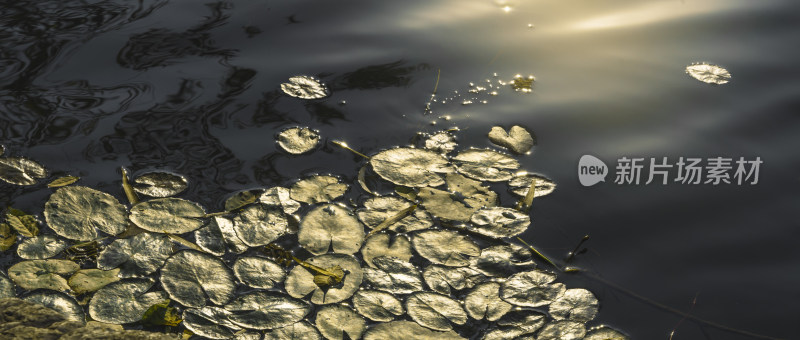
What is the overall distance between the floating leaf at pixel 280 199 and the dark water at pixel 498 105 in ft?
0.24

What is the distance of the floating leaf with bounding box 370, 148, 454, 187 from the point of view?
1914mm

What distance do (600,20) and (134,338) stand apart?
7.29 ft

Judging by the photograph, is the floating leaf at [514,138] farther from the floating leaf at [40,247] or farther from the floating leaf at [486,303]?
the floating leaf at [40,247]

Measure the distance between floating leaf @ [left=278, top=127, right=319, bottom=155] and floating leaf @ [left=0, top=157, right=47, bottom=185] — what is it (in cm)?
71

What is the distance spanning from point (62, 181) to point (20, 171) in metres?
0.15

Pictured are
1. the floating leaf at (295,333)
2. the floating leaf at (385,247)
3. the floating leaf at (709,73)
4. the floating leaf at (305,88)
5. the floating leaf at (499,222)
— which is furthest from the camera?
the floating leaf at (709,73)

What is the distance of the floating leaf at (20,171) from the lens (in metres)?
1.88

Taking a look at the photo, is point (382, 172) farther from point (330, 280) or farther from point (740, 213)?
point (740, 213)

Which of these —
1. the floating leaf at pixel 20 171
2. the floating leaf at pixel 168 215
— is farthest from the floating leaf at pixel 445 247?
the floating leaf at pixel 20 171

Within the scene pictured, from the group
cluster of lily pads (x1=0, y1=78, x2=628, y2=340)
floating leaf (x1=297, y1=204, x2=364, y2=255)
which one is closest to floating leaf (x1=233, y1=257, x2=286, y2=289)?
cluster of lily pads (x1=0, y1=78, x2=628, y2=340)

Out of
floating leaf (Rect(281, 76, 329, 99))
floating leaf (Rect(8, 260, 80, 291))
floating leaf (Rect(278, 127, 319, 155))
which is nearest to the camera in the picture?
floating leaf (Rect(8, 260, 80, 291))

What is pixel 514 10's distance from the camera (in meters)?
2.78

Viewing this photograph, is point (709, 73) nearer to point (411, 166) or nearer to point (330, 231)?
point (411, 166)

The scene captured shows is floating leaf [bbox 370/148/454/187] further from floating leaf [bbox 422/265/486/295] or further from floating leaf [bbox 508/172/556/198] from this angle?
floating leaf [bbox 422/265/486/295]
